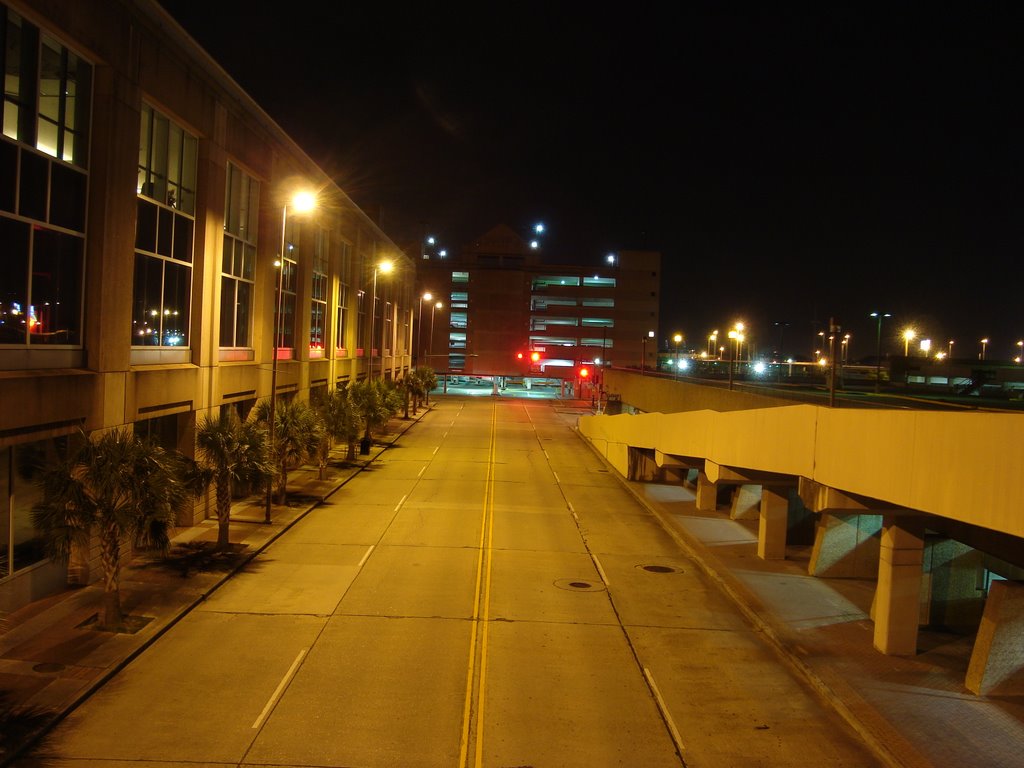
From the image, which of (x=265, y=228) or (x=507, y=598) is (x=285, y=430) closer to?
(x=265, y=228)

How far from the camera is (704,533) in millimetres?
26438

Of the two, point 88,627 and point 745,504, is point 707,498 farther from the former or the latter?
point 88,627

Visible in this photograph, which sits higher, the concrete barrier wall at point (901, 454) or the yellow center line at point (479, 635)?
the concrete barrier wall at point (901, 454)

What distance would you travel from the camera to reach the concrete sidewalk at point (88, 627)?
36.6ft

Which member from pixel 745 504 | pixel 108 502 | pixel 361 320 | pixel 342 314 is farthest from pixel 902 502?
pixel 361 320

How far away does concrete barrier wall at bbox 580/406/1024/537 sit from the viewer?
1090cm

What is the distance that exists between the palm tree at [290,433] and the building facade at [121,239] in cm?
185

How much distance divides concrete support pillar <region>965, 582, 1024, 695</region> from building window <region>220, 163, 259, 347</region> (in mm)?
22618

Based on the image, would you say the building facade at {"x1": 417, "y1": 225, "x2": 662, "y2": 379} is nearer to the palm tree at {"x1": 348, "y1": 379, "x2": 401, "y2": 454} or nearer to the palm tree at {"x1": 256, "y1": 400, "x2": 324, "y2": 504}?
the palm tree at {"x1": 348, "y1": 379, "x2": 401, "y2": 454}

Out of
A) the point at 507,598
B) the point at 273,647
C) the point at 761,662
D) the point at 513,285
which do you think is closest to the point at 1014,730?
the point at 761,662

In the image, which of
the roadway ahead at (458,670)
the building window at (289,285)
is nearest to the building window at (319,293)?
the building window at (289,285)

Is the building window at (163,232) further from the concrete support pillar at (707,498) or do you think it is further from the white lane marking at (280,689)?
the concrete support pillar at (707,498)

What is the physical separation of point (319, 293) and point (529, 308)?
270ft

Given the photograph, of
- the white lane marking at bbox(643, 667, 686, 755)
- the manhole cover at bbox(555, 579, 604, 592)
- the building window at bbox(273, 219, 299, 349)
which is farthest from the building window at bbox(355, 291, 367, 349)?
the white lane marking at bbox(643, 667, 686, 755)
